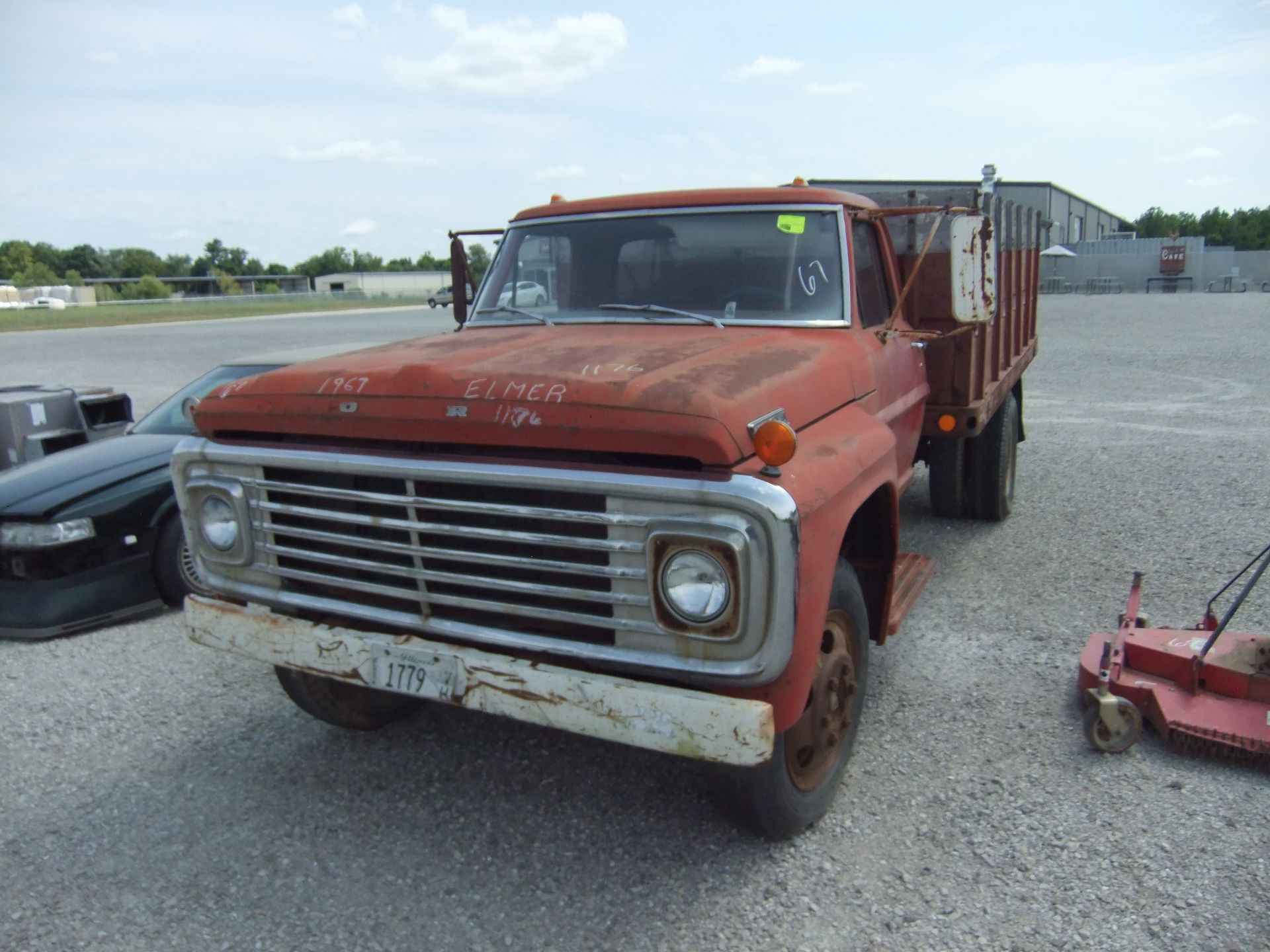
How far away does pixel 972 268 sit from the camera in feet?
13.8

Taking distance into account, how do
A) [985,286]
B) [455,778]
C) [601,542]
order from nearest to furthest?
[601,542], [455,778], [985,286]

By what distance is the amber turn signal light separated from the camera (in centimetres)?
268

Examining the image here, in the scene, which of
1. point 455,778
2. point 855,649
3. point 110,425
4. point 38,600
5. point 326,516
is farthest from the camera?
point 110,425

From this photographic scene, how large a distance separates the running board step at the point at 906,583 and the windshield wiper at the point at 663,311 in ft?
3.76

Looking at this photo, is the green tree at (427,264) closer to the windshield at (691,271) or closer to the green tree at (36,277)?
the green tree at (36,277)

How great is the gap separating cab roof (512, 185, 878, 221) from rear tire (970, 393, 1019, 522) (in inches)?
103

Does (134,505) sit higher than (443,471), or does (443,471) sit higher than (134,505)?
(443,471)

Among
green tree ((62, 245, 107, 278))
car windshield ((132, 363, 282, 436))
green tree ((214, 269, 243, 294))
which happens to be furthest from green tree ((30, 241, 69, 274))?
car windshield ((132, 363, 282, 436))

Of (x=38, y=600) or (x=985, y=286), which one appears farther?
(x=38, y=600)

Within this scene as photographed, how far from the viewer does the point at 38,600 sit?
16.8 ft

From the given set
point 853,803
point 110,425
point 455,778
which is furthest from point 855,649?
point 110,425

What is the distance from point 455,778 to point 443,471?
1417 mm

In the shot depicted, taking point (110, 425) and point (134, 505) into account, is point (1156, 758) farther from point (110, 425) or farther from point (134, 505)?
point (110, 425)

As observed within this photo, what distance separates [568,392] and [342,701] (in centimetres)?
187
